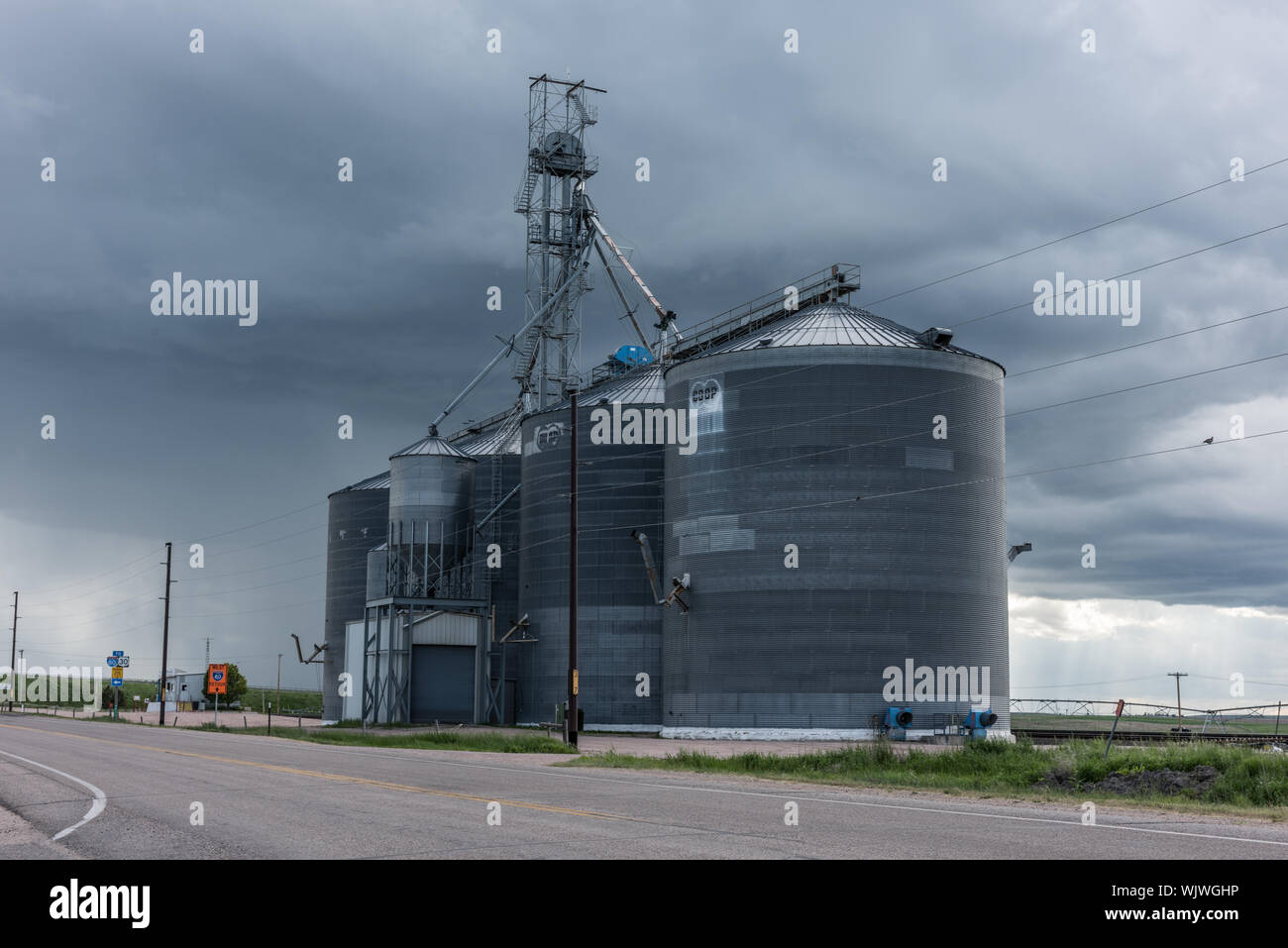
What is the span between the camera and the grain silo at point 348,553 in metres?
81.0

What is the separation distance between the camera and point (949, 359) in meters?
51.8

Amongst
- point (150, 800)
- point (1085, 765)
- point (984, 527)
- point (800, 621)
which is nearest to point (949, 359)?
point (984, 527)

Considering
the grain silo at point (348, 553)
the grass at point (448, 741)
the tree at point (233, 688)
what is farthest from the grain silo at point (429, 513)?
the tree at point (233, 688)

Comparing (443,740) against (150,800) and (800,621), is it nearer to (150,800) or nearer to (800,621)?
(800,621)

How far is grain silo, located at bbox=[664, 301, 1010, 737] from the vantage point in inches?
1923

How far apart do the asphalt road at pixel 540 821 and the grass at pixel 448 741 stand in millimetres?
12003

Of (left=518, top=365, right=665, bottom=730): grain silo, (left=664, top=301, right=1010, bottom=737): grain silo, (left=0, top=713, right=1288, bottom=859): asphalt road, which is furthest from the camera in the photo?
(left=518, top=365, right=665, bottom=730): grain silo

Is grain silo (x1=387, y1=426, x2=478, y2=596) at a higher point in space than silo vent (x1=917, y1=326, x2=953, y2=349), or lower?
lower

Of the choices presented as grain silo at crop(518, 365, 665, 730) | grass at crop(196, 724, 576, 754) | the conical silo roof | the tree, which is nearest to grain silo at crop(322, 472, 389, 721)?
the conical silo roof

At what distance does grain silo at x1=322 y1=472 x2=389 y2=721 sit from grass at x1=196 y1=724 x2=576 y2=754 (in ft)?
90.0

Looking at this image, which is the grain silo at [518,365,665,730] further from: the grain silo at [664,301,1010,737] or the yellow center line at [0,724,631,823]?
the yellow center line at [0,724,631,823]

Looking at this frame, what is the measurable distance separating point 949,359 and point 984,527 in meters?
7.64

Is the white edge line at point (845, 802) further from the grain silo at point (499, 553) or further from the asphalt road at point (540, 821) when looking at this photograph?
the grain silo at point (499, 553)
